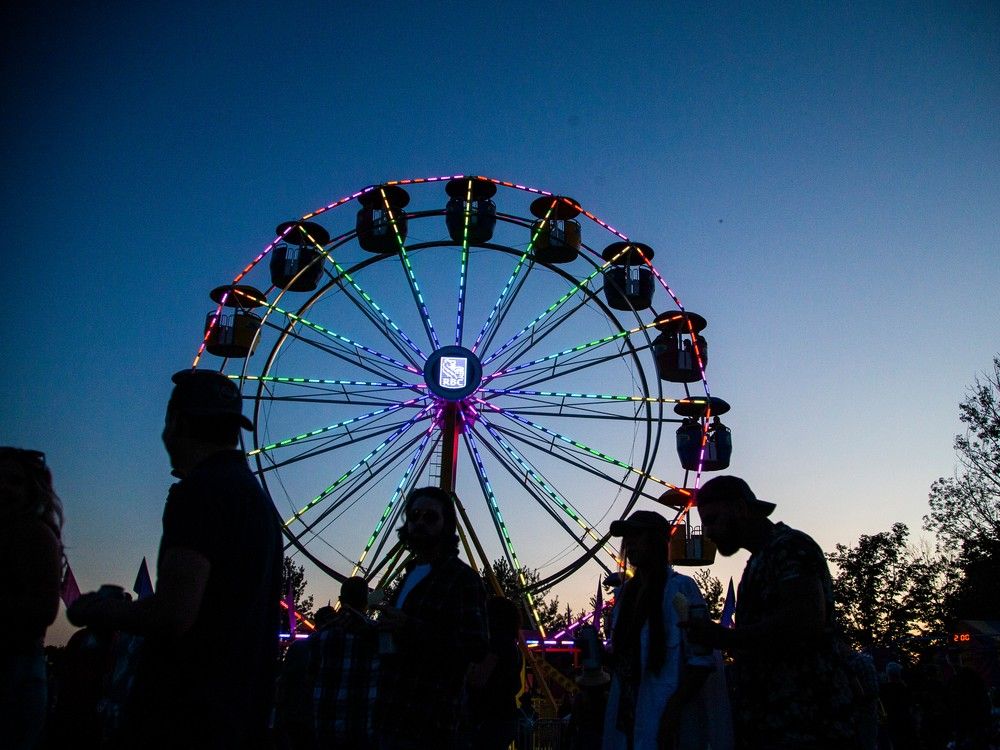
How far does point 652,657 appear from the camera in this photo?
3.76m

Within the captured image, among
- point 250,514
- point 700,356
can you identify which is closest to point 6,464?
point 250,514

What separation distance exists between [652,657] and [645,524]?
672 mm

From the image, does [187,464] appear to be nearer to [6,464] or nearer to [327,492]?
[6,464]

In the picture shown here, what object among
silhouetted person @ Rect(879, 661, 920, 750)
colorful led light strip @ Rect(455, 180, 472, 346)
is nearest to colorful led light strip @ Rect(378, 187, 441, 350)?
colorful led light strip @ Rect(455, 180, 472, 346)

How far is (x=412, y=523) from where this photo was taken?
154 inches

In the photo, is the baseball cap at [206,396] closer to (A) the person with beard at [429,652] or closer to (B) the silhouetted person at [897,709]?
(A) the person with beard at [429,652]

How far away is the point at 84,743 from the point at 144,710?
2.17 m

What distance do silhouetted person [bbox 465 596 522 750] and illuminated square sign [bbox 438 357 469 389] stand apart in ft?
30.0

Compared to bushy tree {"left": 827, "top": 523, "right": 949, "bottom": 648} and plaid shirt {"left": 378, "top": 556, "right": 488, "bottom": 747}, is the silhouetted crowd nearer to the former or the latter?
plaid shirt {"left": 378, "top": 556, "right": 488, "bottom": 747}

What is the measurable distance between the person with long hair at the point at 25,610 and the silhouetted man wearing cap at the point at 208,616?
735 mm

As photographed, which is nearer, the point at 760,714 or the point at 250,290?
the point at 760,714

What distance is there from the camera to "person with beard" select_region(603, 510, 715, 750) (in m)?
3.56

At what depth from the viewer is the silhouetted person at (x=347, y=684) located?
3.97 m

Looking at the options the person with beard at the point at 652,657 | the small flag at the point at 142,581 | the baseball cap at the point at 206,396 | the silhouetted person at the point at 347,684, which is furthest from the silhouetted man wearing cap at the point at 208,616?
the small flag at the point at 142,581
